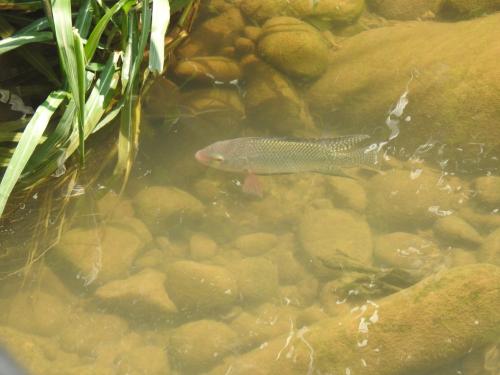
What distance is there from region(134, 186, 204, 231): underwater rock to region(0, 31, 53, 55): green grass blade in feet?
4.39

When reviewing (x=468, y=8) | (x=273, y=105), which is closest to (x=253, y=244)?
(x=273, y=105)

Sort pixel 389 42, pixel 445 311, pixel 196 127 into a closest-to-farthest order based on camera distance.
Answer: pixel 445 311, pixel 196 127, pixel 389 42

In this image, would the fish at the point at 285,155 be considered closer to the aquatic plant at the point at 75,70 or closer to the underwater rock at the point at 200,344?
the aquatic plant at the point at 75,70

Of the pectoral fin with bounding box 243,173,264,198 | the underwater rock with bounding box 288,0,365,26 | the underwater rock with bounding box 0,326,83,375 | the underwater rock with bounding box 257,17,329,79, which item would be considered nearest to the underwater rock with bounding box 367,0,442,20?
the underwater rock with bounding box 288,0,365,26

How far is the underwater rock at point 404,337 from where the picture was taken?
314cm

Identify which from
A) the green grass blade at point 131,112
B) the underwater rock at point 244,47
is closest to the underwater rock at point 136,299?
the green grass blade at point 131,112

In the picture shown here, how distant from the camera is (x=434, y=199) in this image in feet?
12.8

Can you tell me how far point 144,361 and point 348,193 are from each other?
6.09 ft

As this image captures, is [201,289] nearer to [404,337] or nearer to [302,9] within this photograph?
[404,337]

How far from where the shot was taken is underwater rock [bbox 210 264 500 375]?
3.14 metres

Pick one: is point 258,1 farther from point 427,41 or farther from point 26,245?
point 26,245

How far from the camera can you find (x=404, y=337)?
10.4 ft

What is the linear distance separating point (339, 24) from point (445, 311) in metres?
2.62

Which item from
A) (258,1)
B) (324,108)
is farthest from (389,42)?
(258,1)
